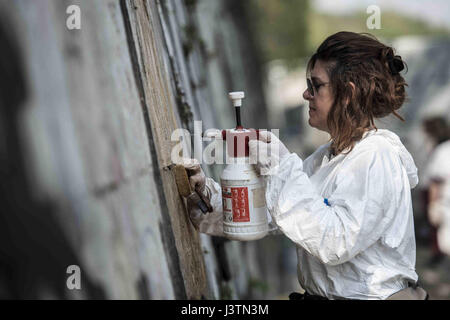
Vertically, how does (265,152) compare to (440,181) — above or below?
above

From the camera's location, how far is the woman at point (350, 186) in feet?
7.24

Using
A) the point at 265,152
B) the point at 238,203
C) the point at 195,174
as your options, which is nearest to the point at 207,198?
the point at 195,174

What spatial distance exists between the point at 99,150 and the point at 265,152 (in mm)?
916

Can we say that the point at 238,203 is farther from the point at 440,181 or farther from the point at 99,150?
the point at 440,181

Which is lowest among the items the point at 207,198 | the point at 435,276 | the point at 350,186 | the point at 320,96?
the point at 435,276

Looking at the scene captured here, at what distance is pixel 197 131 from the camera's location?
3471 mm

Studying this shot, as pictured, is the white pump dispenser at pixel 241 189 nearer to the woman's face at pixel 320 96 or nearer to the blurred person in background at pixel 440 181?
the woman's face at pixel 320 96

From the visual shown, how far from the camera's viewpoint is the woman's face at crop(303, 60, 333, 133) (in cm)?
252

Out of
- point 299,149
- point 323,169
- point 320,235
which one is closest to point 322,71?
point 323,169

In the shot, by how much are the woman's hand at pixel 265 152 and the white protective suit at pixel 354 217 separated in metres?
0.03

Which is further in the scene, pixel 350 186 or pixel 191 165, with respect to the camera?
pixel 191 165

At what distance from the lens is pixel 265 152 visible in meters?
2.34

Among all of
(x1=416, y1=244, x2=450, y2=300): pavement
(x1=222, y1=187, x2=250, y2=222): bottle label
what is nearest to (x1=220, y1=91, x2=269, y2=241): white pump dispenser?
(x1=222, y1=187, x2=250, y2=222): bottle label
